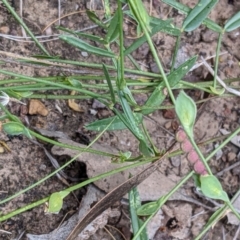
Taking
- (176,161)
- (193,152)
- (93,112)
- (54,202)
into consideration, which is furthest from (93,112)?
(193,152)

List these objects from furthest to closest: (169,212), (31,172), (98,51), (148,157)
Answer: (169,212) < (31,172) < (148,157) < (98,51)

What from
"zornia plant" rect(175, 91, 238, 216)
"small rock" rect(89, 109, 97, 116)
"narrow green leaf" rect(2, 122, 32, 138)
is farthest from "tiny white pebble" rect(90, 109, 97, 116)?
"zornia plant" rect(175, 91, 238, 216)

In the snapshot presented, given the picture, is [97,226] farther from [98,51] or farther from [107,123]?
[98,51]

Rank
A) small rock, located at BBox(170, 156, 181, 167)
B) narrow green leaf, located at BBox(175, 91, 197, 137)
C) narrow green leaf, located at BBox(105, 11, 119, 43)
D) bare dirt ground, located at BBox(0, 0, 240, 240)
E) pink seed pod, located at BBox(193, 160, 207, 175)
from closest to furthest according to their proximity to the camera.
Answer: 1. narrow green leaf, located at BBox(175, 91, 197, 137)
2. pink seed pod, located at BBox(193, 160, 207, 175)
3. narrow green leaf, located at BBox(105, 11, 119, 43)
4. bare dirt ground, located at BBox(0, 0, 240, 240)
5. small rock, located at BBox(170, 156, 181, 167)

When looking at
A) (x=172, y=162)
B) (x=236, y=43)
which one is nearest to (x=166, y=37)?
(x=236, y=43)

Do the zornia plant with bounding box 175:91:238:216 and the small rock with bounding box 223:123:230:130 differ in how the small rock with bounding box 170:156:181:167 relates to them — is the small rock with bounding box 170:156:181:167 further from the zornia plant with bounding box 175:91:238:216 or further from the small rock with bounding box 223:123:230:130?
the zornia plant with bounding box 175:91:238:216

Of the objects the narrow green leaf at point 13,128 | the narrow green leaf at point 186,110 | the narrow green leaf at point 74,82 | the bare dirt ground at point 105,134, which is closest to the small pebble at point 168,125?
the bare dirt ground at point 105,134
